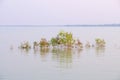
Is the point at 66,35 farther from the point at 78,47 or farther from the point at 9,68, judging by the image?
the point at 9,68

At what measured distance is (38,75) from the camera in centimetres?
1125

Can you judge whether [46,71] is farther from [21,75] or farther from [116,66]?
[116,66]

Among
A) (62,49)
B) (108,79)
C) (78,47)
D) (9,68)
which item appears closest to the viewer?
(108,79)

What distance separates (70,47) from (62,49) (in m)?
1.08

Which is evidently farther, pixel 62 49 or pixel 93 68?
pixel 62 49

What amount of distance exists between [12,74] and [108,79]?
270 cm

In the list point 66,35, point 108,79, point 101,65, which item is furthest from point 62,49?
point 108,79

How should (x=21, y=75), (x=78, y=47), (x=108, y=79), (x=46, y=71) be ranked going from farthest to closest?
(x=78, y=47), (x=46, y=71), (x=21, y=75), (x=108, y=79)

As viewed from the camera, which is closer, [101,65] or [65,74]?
[65,74]

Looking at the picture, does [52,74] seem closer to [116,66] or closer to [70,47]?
[116,66]

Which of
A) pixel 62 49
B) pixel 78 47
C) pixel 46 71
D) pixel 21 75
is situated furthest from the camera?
pixel 78 47

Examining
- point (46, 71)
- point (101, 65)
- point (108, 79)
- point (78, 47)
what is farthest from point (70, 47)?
point (108, 79)

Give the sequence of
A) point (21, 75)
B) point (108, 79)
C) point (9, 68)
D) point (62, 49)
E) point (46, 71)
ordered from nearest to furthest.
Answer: point (108, 79) → point (21, 75) → point (46, 71) → point (9, 68) → point (62, 49)

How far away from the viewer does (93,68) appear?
12.9 metres
